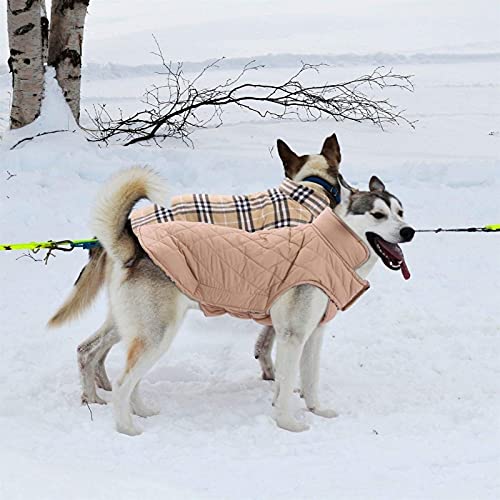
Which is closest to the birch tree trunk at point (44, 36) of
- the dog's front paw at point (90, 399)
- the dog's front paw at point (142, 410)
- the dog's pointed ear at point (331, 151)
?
the dog's pointed ear at point (331, 151)

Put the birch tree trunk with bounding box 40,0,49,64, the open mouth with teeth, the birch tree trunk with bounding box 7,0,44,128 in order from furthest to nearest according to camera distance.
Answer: the birch tree trunk with bounding box 40,0,49,64, the birch tree trunk with bounding box 7,0,44,128, the open mouth with teeth

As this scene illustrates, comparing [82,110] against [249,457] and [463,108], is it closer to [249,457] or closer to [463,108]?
[463,108]

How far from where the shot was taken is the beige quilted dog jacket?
439 centimetres

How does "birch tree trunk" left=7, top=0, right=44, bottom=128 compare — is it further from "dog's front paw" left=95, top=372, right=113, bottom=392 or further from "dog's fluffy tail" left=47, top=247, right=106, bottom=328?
"dog's front paw" left=95, top=372, right=113, bottom=392

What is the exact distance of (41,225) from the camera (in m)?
6.95

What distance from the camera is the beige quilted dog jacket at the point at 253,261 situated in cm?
439

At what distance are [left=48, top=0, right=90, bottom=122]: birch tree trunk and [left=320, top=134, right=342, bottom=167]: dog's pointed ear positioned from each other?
3366 mm

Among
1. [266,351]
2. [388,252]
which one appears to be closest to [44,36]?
[266,351]

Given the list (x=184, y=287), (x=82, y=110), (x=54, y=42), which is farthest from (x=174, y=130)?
(x=184, y=287)

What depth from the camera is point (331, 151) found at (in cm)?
593

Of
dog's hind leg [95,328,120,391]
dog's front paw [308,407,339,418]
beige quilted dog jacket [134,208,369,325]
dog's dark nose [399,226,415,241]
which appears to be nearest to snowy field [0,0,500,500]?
dog's front paw [308,407,339,418]

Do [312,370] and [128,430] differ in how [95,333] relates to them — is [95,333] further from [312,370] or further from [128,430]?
[312,370]

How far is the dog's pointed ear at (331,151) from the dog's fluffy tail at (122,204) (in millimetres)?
2011

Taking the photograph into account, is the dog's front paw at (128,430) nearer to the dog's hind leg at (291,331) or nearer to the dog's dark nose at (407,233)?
the dog's hind leg at (291,331)
